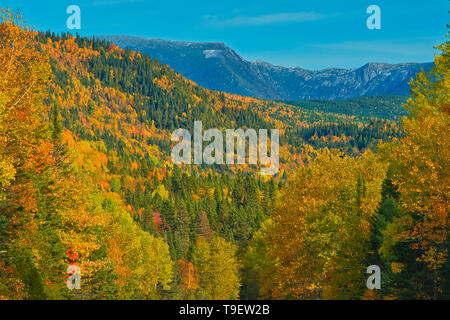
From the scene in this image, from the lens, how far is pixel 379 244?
38.3 meters

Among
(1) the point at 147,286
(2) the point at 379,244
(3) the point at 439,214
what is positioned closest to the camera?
(3) the point at 439,214

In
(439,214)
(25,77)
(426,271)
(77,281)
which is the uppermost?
(25,77)

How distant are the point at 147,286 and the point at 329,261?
1904 inches

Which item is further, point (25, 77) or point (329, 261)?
point (329, 261)

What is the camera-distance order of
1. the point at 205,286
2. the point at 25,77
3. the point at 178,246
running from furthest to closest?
the point at 178,246, the point at 205,286, the point at 25,77

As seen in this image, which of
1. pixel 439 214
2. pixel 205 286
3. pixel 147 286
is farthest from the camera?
pixel 205 286

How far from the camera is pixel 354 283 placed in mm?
39281

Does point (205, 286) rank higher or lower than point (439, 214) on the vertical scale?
lower
